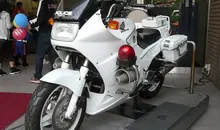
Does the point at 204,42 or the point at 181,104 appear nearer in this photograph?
the point at 181,104

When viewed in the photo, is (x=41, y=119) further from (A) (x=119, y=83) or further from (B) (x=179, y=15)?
(B) (x=179, y=15)

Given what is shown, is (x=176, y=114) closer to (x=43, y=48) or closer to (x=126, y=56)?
(x=126, y=56)

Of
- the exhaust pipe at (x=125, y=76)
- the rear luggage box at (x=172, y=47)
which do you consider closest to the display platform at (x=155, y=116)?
the exhaust pipe at (x=125, y=76)

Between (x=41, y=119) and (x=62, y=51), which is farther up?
(x=62, y=51)

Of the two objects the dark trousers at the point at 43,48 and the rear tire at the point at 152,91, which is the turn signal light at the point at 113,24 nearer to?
the rear tire at the point at 152,91

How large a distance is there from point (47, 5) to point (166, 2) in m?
2.73

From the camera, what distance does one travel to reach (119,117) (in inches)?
127

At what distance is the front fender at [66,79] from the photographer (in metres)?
2.30

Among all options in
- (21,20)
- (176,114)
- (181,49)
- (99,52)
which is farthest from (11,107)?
(181,49)

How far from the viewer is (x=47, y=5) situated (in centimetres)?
448

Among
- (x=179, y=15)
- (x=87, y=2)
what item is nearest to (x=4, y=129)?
(x=87, y=2)

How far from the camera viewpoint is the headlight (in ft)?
7.70

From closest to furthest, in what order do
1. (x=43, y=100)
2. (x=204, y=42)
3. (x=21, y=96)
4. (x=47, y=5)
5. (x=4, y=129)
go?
(x=43, y=100), (x=4, y=129), (x=21, y=96), (x=47, y=5), (x=204, y=42)

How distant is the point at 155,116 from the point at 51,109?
1066mm
